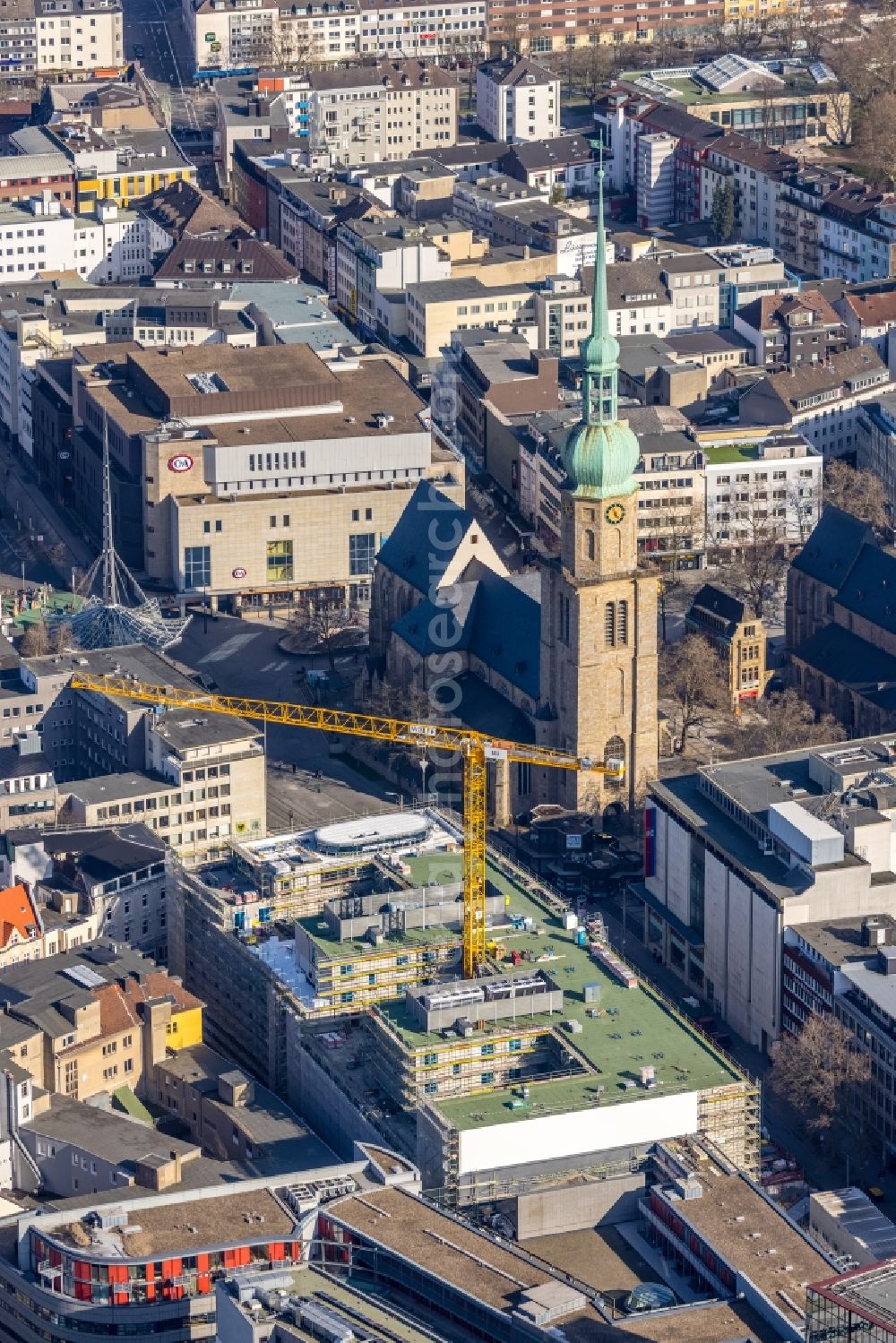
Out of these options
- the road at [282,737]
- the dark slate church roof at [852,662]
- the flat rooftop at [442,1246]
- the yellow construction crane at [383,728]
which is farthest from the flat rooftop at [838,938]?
the flat rooftop at [442,1246]

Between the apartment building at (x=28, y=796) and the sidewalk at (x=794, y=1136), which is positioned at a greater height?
the apartment building at (x=28, y=796)

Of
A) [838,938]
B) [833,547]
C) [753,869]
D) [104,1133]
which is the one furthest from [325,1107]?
[833,547]

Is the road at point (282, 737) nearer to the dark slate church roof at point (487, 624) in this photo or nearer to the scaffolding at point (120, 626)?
the scaffolding at point (120, 626)

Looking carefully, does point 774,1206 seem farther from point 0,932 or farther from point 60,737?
point 60,737

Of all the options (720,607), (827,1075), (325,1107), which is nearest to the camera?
(325,1107)

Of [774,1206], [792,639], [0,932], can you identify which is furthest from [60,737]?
[774,1206]

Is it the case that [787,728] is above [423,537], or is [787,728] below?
below

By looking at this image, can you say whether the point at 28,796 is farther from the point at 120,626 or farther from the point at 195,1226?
the point at 195,1226
